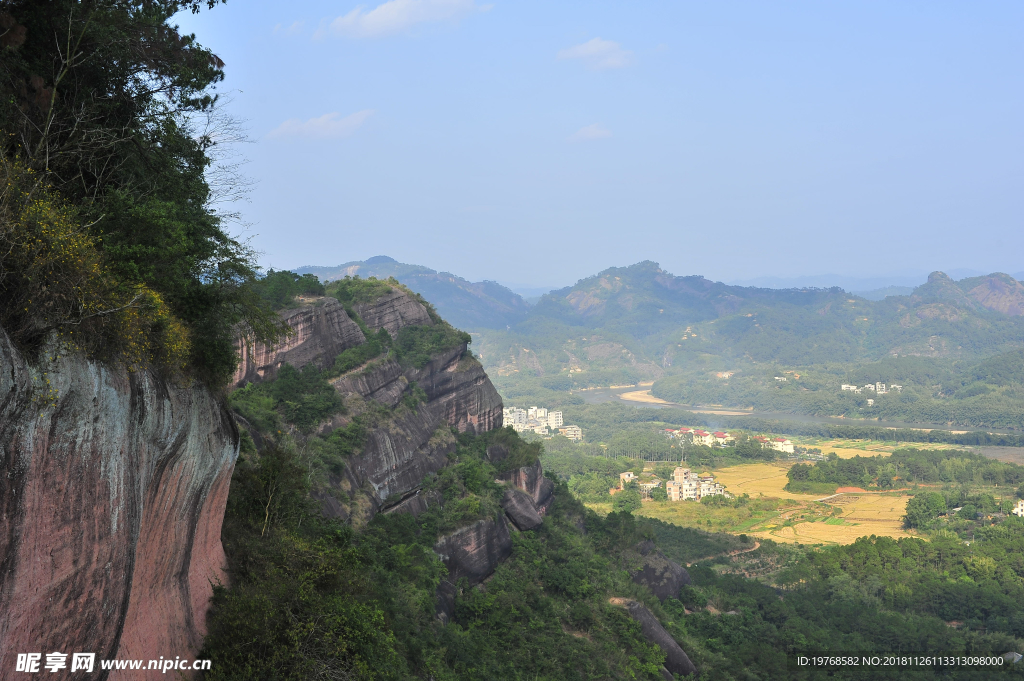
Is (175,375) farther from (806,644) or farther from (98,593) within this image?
(806,644)

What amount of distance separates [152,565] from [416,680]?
19.1ft

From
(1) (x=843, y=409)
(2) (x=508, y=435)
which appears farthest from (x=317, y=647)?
(1) (x=843, y=409)

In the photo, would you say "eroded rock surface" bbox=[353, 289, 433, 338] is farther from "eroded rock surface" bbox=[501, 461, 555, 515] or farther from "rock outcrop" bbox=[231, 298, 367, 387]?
"eroded rock surface" bbox=[501, 461, 555, 515]

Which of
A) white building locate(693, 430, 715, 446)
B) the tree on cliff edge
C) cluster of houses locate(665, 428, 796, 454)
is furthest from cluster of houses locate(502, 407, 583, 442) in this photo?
the tree on cliff edge

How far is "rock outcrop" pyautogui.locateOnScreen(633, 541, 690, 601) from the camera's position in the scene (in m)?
28.5

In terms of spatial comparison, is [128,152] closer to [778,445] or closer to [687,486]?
[687,486]

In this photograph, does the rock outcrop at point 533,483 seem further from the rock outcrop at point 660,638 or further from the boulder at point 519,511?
the rock outcrop at point 660,638

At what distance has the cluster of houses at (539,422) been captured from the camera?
102 meters

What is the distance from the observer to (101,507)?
730 centimetres

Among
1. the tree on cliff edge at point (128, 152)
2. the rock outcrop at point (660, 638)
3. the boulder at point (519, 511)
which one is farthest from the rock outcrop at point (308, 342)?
the rock outcrop at point (660, 638)

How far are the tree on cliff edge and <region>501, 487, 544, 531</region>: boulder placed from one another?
58.4 ft

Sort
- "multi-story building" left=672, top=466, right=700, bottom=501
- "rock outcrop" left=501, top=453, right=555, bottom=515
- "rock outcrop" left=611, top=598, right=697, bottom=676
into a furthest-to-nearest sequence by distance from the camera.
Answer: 1. "multi-story building" left=672, top=466, right=700, bottom=501
2. "rock outcrop" left=501, top=453, right=555, bottom=515
3. "rock outcrop" left=611, top=598, right=697, bottom=676

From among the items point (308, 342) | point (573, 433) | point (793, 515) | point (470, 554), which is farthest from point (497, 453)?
point (573, 433)

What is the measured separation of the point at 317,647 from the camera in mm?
9625
